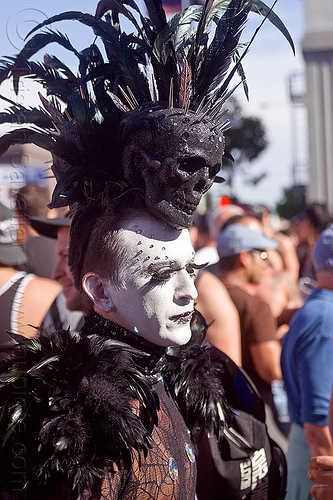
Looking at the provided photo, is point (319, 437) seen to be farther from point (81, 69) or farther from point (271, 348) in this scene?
point (81, 69)

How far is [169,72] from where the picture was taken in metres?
1.52

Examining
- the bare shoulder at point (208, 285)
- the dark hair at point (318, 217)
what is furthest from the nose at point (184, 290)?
the dark hair at point (318, 217)

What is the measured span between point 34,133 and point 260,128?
4503cm

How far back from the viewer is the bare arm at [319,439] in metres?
2.37

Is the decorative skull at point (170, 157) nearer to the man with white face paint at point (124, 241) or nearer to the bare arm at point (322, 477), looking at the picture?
the man with white face paint at point (124, 241)

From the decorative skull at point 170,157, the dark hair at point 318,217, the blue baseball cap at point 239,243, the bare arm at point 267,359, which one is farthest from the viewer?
the dark hair at point 318,217

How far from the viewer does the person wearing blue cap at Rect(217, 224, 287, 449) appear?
3219mm

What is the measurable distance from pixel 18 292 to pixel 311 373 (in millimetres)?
1378

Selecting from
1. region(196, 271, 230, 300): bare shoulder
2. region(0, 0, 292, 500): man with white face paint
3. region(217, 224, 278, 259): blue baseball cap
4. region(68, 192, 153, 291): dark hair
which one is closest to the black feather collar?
region(0, 0, 292, 500): man with white face paint

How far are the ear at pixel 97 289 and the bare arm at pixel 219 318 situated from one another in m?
1.37

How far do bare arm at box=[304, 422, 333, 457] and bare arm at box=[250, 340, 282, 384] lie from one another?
0.76m

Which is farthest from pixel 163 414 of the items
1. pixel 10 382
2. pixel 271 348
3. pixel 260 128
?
pixel 260 128

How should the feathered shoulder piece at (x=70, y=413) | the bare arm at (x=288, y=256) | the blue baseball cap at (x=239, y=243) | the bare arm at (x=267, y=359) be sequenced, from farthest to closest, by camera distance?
the bare arm at (x=288, y=256) < the blue baseball cap at (x=239, y=243) < the bare arm at (x=267, y=359) < the feathered shoulder piece at (x=70, y=413)

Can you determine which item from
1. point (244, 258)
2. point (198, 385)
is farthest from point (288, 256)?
point (198, 385)
